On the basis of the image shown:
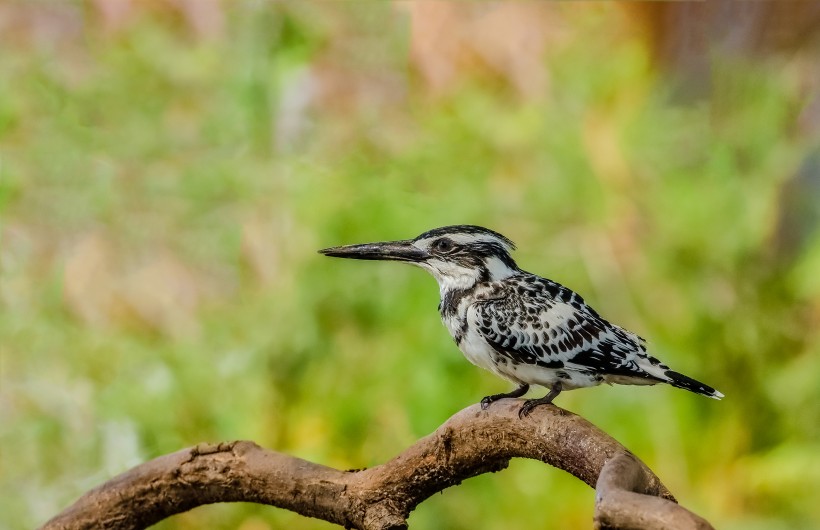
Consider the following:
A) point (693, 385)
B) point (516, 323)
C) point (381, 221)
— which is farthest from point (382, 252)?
point (381, 221)

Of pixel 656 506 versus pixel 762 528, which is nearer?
pixel 656 506

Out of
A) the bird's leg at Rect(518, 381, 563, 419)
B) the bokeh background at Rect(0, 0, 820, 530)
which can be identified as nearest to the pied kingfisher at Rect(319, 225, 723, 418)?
the bird's leg at Rect(518, 381, 563, 419)

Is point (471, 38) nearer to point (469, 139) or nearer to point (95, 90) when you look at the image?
point (469, 139)

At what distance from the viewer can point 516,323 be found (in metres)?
1.33

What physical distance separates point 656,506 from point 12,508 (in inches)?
83.8

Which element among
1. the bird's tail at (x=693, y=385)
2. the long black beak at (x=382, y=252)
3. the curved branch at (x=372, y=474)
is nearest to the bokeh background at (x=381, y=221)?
the curved branch at (x=372, y=474)

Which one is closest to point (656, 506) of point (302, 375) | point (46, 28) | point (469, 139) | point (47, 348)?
point (302, 375)

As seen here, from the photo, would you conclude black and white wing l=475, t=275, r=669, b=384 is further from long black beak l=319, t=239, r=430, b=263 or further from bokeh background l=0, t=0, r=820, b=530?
bokeh background l=0, t=0, r=820, b=530

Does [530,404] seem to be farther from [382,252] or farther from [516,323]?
[382,252]

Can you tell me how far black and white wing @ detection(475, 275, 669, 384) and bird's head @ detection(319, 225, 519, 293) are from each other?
0.20 feet

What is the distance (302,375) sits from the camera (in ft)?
8.52

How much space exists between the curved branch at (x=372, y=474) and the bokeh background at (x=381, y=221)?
1.02 meters

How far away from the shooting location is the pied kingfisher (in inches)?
51.9

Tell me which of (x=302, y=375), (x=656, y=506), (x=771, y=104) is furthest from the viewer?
(x=771, y=104)
